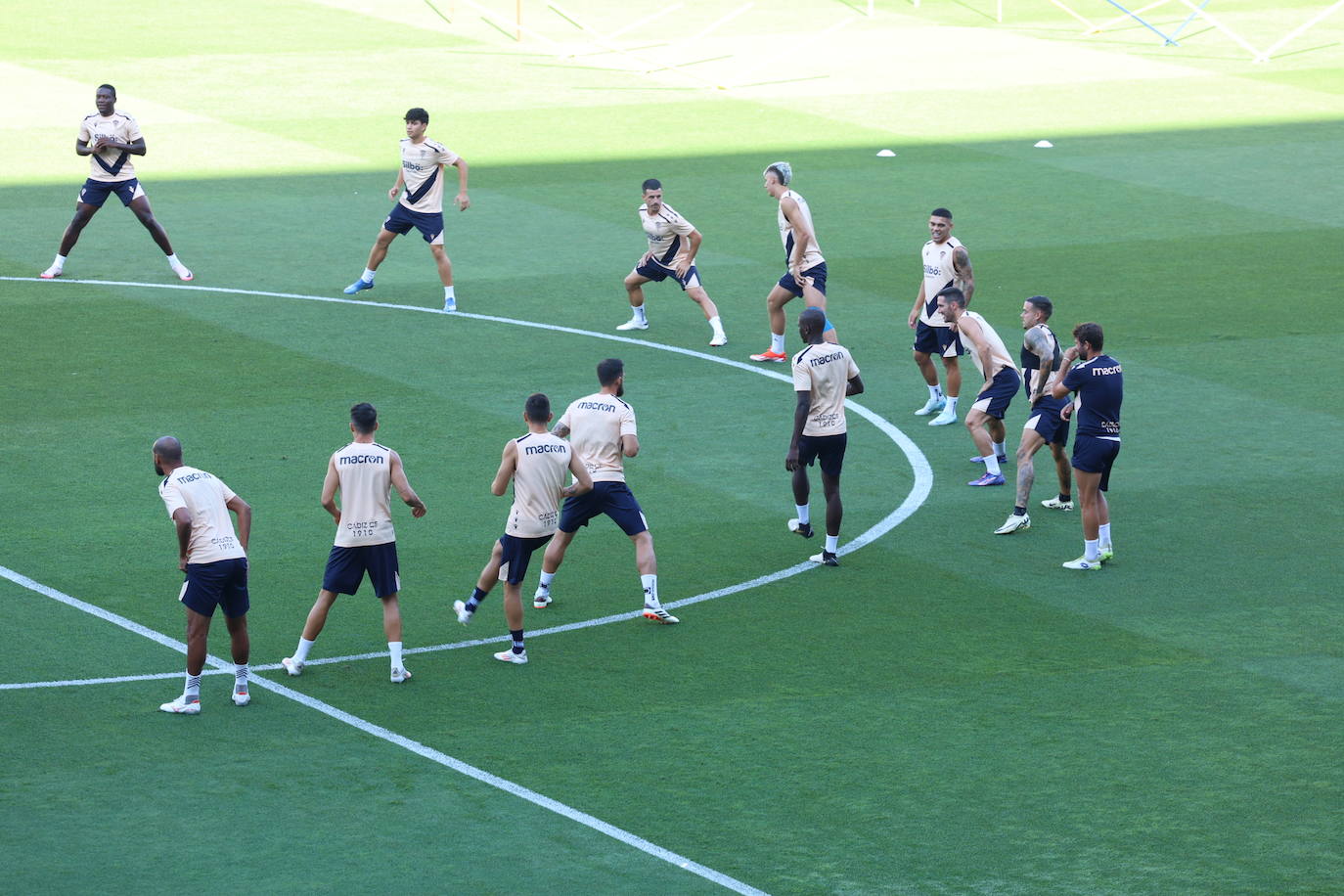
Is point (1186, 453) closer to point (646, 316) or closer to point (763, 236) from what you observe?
point (646, 316)

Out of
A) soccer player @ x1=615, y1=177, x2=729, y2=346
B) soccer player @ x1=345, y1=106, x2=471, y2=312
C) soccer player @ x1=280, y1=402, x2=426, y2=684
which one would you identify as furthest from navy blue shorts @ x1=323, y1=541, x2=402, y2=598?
soccer player @ x1=345, y1=106, x2=471, y2=312

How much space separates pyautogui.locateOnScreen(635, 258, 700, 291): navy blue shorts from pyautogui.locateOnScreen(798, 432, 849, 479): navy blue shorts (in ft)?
24.2

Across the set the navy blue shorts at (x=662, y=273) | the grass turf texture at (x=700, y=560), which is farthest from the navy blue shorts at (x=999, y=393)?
the navy blue shorts at (x=662, y=273)

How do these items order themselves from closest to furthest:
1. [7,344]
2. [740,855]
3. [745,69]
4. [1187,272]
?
[740,855] → [7,344] → [1187,272] → [745,69]

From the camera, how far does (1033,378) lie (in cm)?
1794

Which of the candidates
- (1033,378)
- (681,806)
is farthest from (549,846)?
(1033,378)

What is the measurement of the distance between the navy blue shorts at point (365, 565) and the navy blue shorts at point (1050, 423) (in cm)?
640

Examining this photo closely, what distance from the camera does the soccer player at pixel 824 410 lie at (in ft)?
53.0

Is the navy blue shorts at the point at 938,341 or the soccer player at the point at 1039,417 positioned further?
the navy blue shorts at the point at 938,341

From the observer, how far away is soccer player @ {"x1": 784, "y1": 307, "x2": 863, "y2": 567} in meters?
16.1

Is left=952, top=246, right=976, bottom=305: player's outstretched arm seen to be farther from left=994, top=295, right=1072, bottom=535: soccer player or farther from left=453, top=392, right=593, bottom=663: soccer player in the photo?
left=453, top=392, right=593, bottom=663: soccer player

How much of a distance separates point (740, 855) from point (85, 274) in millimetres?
18118

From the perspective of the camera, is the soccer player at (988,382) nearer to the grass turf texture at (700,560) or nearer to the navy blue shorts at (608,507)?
the grass turf texture at (700,560)

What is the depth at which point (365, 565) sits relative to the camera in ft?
44.8
